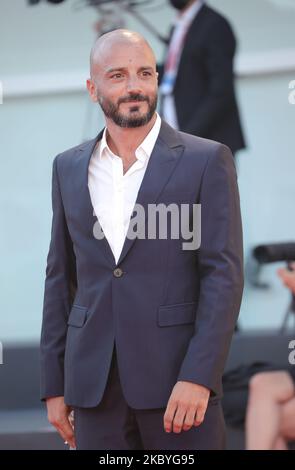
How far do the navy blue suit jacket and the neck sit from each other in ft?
A: 0.14

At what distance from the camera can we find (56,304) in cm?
241

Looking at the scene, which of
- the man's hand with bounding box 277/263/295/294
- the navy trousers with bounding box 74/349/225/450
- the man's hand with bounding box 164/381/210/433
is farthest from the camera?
the man's hand with bounding box 277/263/295/294

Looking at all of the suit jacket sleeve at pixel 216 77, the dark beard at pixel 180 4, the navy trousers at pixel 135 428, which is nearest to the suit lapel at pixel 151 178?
the navy trousers at pixel 135 428

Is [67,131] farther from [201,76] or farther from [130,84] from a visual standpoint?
[130,84]

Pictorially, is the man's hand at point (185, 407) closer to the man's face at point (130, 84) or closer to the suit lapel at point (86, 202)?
the suit lapel at point (86, 202)

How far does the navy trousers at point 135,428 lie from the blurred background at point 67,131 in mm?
1668

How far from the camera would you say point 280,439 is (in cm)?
359

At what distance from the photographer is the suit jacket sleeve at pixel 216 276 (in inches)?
84.4

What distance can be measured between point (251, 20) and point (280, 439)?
1691mm

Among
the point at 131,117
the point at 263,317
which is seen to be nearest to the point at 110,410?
the point at 131,117

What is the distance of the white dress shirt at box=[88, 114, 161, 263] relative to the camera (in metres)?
2.27

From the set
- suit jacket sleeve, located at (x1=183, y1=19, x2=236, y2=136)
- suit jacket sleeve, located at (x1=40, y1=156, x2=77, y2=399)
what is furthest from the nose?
suit jacket sleeve, located at (x1=183, y1=19, x2=236, y2=136)

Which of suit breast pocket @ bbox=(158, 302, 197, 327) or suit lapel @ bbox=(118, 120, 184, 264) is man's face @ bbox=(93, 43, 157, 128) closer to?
suit lapel @ bbox=(118, 120, 184, 264)

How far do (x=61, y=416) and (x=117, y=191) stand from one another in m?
0.58
